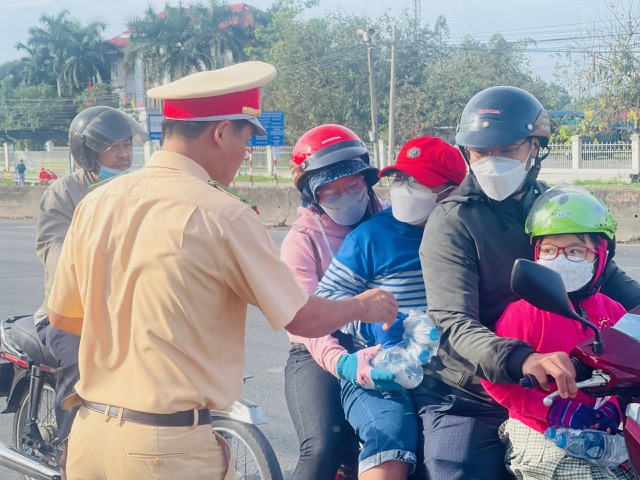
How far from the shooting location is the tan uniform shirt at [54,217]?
12.8 ft

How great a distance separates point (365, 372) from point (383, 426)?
0.18m

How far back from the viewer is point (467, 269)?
2.60m

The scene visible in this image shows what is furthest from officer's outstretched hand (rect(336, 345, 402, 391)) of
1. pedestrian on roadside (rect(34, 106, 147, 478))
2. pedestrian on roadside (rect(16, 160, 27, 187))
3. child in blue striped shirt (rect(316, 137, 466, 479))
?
pedestrian on roadside (rect(16, 160, 27, 187))

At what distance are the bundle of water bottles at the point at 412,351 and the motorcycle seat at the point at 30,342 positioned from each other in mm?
1986

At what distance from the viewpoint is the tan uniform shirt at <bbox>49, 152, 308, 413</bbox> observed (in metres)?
2.20

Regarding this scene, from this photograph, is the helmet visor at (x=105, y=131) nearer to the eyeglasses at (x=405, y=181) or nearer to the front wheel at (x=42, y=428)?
the front wheel at (x=42, y=428)

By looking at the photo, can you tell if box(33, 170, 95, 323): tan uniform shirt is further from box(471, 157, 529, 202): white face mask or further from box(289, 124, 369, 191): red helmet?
box(471, 157, 529, 202): white face mask

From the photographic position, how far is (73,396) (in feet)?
8.43

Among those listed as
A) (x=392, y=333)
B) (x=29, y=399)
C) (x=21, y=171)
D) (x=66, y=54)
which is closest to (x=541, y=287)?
(x=392, y=333)

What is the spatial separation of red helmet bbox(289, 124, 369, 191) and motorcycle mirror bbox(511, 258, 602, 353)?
5.10 feet

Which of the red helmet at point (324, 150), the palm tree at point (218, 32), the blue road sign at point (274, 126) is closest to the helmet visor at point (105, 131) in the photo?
the red helmet at point (324, 150)

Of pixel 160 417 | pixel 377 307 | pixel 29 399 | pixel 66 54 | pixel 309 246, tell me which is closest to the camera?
pixel 160 417

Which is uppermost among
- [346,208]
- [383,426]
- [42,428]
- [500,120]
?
[500,120]

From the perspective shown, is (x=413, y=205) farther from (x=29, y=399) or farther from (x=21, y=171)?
(x=21, y=171)
